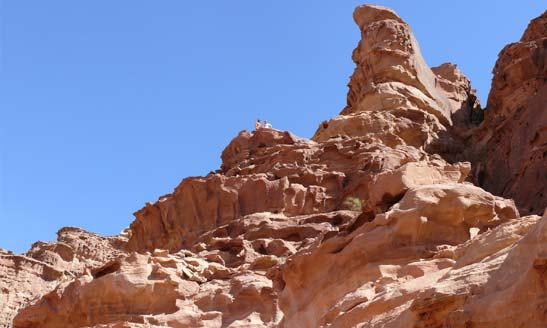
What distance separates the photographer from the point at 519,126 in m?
35.6

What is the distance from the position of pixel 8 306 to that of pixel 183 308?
2457 centimetres

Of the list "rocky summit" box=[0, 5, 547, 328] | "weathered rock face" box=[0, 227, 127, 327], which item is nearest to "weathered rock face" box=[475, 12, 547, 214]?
"rocky summit" box=[0, 5, 547, 328]

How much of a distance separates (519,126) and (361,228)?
69.4 feet

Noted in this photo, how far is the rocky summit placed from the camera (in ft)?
40.4

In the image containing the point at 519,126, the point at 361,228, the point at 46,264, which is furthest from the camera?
the point at 46,264

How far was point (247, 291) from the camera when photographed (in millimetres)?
22781

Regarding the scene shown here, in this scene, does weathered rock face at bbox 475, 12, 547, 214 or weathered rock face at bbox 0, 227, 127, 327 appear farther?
weathered rock face at bbox 0, 227, 127, 327

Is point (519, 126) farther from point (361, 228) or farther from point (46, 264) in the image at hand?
point (46, 264)

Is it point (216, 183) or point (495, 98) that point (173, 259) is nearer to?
point (216, 183)

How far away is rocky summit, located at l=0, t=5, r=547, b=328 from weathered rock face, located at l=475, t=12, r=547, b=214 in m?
0.10

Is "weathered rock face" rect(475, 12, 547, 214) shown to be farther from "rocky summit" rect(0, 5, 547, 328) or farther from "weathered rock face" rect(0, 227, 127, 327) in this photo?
"weathered rock face" rect(0, 227, 127, 327)

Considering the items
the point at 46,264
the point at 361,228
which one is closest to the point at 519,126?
the point at 361,228

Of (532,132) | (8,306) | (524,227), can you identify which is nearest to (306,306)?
(524,227)

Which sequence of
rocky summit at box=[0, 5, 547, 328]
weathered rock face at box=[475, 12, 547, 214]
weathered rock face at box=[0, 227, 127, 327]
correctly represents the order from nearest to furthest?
rocky summit at box=[0, 5, 547, 328]
weathered rock face at box=[475, 12, 547, 214]
weathered rock face at box=[0, 227, 127, 327]
